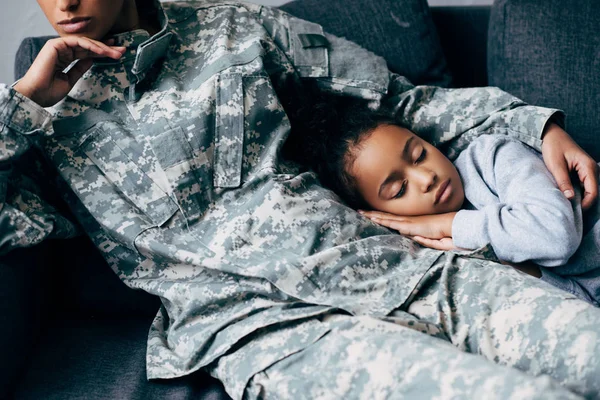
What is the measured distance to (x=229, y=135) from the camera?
3.80 ft

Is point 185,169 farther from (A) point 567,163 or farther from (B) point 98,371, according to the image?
(A) point 567,163

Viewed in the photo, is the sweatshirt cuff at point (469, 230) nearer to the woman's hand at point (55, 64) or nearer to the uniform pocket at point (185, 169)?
the uniform pocket at point (185, 169)

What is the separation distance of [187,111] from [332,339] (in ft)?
1.65

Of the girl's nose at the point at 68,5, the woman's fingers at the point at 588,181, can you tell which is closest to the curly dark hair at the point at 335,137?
the woman's fingers at the point at 588,181

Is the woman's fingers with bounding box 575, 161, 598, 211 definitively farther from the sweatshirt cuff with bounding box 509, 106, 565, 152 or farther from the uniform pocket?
the uniform pocket

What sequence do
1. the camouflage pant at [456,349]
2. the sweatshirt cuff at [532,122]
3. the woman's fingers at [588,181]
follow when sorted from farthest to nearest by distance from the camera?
the sweatshirt cuff at [532,122] < the woman's fingers at [588,181] < the camouflage pant at [456,349]

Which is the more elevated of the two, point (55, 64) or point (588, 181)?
point (55, 64)

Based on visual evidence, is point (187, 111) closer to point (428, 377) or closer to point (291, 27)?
point (291, 27)

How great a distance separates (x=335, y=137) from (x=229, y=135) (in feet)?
0.74

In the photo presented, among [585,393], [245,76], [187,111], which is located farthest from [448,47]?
[585,393]

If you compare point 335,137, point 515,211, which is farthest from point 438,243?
point 335,137

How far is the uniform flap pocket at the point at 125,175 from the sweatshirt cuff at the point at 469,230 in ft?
1.69

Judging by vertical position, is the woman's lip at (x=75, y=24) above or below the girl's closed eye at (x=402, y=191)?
above

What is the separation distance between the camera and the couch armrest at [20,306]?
3.45ft
